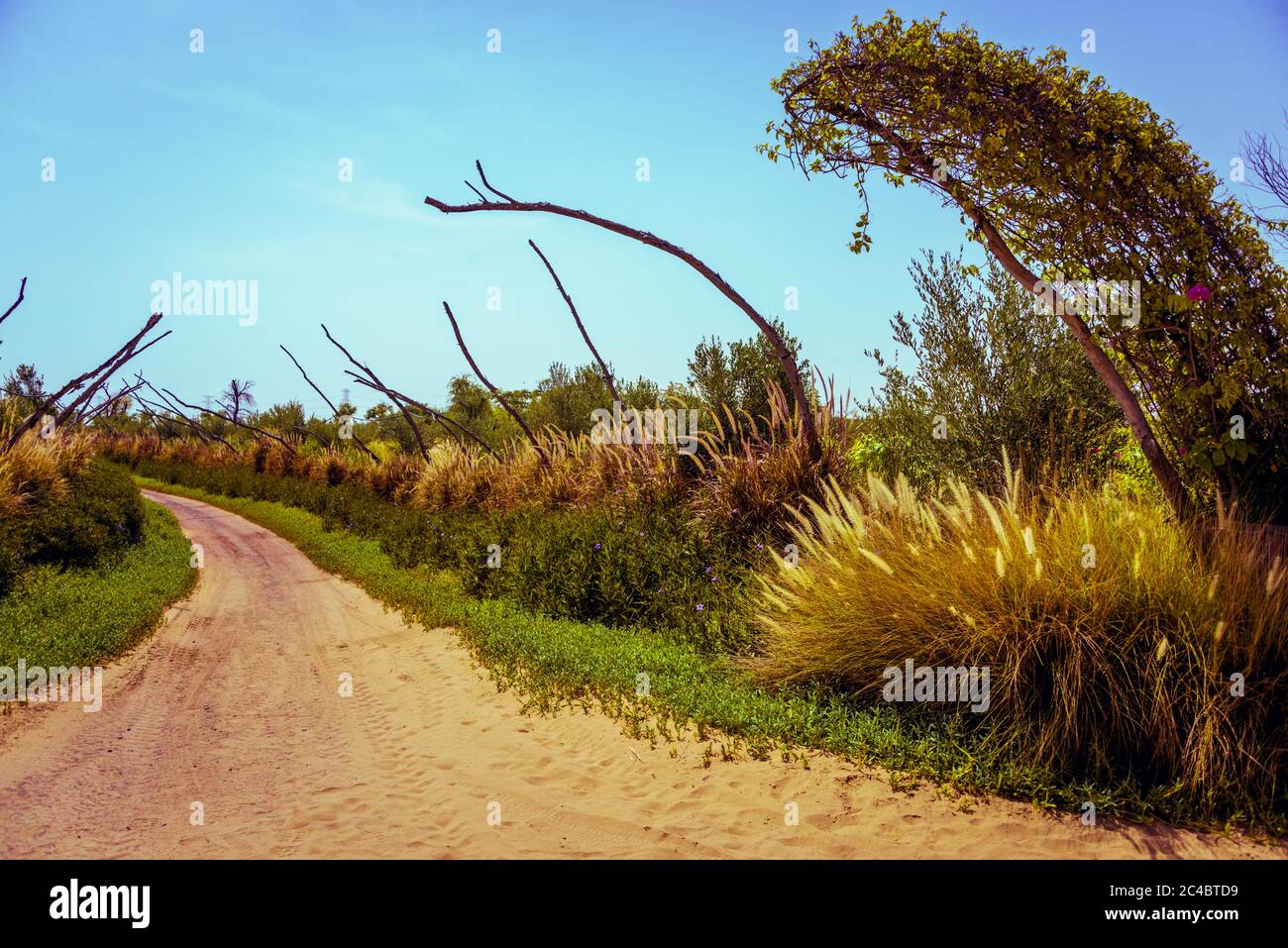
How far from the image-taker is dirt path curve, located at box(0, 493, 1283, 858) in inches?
155

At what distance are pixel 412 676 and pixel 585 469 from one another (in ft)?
22.0

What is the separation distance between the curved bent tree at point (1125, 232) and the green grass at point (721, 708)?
2.49 meters

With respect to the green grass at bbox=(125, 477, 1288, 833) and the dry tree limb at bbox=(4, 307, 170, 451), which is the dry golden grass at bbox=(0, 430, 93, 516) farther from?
the green grass at bbox=(125, 477, 1288, 833)

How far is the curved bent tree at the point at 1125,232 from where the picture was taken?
5191 mm

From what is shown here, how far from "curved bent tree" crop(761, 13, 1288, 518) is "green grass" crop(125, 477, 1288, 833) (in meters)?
2.49

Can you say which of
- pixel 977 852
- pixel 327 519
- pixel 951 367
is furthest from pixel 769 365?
pixel 327 519

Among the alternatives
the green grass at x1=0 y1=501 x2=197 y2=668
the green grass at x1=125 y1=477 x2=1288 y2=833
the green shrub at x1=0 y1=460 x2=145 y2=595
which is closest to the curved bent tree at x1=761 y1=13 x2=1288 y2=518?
the green grass at x1=125 y1=477 x2=1288 y2=833

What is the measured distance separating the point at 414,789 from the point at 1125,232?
20.4 feet

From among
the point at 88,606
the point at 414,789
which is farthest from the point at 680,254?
the point at 88,606

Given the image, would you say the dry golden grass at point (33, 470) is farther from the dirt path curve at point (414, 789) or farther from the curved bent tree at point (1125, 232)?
the curved bent tree at point (1125, 232)

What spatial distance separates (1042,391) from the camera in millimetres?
8047
